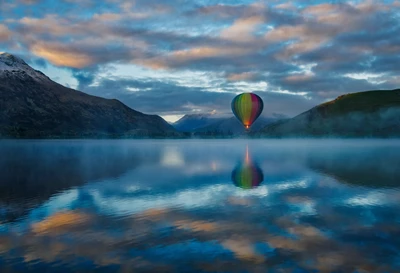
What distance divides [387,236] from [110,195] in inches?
862

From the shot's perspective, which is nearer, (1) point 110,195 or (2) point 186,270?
(2) point 186,270

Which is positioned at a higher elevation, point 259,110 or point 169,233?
point 259,110

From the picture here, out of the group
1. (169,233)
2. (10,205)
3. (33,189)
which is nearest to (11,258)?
(169,233)

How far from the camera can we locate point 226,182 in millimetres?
40562

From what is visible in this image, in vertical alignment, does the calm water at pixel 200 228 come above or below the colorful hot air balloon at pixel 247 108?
below

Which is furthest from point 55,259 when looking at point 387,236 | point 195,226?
point 387,236

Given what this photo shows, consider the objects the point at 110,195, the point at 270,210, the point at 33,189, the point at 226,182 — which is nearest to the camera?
the point at 270,210

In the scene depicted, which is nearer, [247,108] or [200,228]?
[200,228]

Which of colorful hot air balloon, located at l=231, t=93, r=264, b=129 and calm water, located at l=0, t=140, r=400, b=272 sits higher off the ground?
colorful hot air balloon, located at l=231, t=93, r=264, b=129

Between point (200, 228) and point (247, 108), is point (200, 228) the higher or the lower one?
the lower one

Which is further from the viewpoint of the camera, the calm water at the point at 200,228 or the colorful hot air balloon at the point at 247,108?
the colorful hot air balloon at the point at 247,108

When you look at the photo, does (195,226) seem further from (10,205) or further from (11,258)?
(10,205)

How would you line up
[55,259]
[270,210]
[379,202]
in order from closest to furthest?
[55,259]
[270,210]
[379,202]

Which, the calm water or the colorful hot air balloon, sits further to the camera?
the colorful hot air balloon
